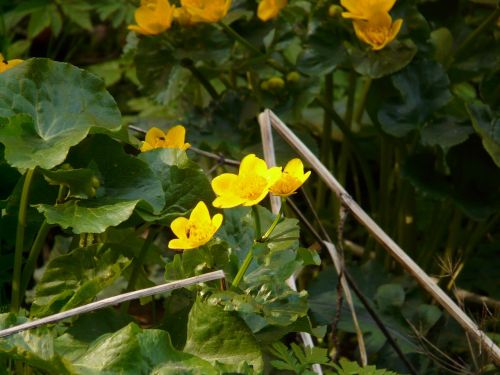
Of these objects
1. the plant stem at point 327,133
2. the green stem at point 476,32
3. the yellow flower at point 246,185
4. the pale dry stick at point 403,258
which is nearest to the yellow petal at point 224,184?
the yellow flower at point 246,185

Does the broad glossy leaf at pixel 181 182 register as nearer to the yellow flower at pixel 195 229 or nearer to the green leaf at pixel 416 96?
the yellow flower at pixel 195 229

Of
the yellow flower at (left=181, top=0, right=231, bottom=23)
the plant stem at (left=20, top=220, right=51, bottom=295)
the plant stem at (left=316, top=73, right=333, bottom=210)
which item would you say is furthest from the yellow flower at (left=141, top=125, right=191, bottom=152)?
the plant stem at (left=316, top=73, right=333, bottom=210)

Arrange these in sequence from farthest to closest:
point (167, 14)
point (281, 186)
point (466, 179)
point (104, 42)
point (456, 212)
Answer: point (104, 42), point (456, 212), point (466, 179), point (167, 14), point (281, 186)

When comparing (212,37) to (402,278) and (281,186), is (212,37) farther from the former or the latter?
(281,186)

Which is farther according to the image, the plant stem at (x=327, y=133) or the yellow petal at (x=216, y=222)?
the plant stem at (x=327, y=133)

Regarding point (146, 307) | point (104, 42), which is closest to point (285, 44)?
point (146, 307)
